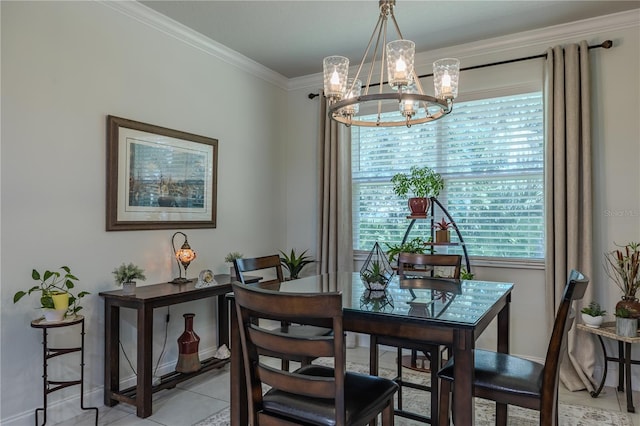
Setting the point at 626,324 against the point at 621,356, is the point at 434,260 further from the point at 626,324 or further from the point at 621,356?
the point at 621,356

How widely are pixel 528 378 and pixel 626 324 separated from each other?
1.50 metres

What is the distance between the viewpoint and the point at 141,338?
262 centimetres

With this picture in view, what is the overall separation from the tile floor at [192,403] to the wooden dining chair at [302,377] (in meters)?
1.29

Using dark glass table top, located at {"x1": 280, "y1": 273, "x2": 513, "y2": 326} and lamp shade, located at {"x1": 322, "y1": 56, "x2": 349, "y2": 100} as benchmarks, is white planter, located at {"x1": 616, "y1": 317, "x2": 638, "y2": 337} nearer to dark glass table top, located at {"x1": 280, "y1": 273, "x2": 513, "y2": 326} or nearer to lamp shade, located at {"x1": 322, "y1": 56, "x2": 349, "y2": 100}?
dark glass table top, located at {"x1": 280, "y1": 273, "x2": 513, "y2": 326}

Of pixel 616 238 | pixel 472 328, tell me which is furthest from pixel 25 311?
pixel 616 238

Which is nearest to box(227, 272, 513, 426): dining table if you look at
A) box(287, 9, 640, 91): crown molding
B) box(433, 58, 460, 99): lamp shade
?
box(433, 58, 460, 99): lamp shade

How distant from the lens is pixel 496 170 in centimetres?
363

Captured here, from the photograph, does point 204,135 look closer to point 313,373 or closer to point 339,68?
point 339,68

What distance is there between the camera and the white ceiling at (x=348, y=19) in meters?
2.98

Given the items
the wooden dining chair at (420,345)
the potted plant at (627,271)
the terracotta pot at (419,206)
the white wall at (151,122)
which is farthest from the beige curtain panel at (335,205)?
the potted plant at (627,271)

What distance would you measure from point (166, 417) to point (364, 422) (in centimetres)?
165

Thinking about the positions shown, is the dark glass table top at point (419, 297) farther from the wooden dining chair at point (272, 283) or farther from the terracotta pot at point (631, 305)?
the terracotta pot at point (631, 305)

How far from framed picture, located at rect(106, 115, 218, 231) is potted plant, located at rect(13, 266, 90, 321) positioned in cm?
49

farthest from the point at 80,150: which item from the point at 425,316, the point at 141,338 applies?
the point at 425,316
